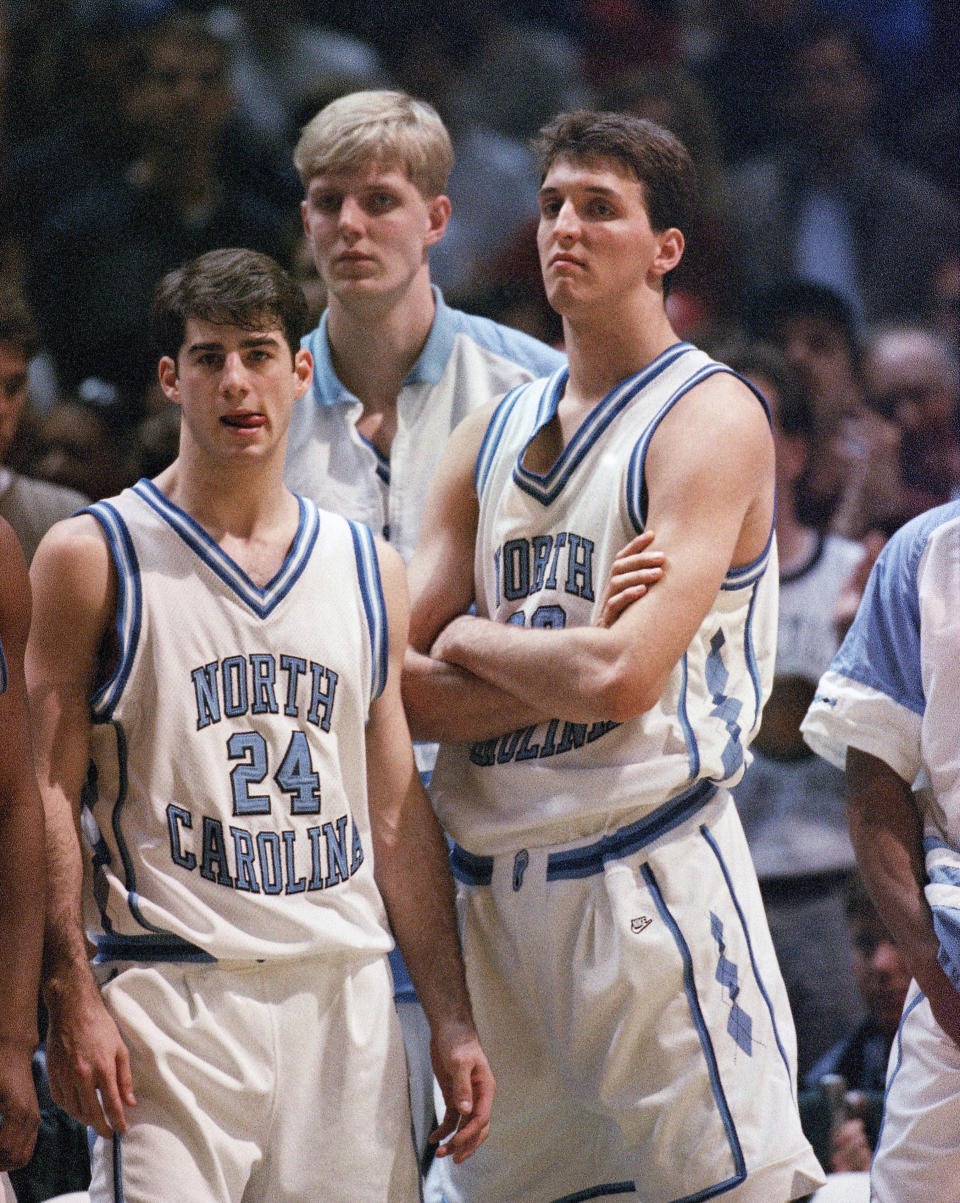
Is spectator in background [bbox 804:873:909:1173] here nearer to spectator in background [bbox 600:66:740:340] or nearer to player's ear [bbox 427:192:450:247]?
spectator in background [bbox 600:66:740:340]

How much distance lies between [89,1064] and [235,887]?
322 mm

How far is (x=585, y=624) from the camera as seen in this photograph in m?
2.80

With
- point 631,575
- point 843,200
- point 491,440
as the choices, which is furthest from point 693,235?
point 631,575

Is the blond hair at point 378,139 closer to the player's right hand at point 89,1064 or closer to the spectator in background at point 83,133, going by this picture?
the player's right hand at point 89,1064

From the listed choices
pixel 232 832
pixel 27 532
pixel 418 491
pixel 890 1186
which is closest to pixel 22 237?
pixel 27 532

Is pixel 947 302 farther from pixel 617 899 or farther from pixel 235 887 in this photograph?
pixel 235 887

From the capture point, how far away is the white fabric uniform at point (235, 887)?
2463 millimetres

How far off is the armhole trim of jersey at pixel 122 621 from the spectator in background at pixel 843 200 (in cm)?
369

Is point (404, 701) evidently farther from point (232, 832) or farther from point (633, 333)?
point (633, 333)

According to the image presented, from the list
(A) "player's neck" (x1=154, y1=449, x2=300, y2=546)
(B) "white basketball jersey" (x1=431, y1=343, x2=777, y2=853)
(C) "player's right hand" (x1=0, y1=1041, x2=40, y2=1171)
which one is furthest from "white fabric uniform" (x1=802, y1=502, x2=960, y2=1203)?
(C) "player's right hand" (x1=0, y1=1041, x2=40, y2=1171)

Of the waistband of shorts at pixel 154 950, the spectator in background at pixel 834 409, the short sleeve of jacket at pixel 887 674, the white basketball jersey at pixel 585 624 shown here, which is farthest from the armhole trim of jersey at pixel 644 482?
the spectator in background at pixel 834 409

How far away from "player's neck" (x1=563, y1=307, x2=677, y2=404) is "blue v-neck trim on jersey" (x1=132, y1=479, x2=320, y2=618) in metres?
0.61

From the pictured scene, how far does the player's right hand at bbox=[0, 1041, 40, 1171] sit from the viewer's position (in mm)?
2312

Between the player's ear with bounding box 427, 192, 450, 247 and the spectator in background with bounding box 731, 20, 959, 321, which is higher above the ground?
Answer: the spectator in background with bounding box 731, 20, 959, 321
